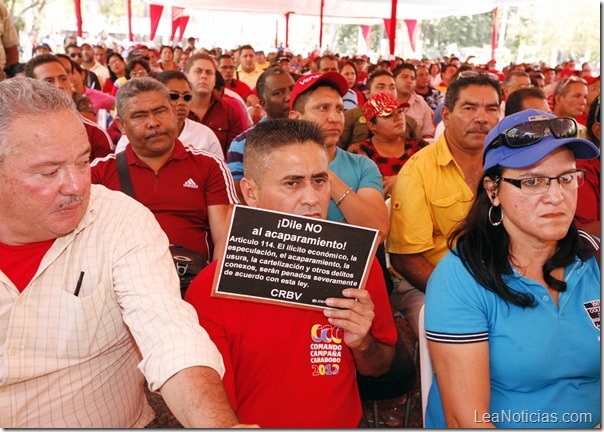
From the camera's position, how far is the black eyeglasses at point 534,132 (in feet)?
6.73

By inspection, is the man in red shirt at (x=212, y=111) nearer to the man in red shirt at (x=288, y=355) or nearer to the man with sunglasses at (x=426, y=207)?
the man with sunglasses at (x=426, y=207)

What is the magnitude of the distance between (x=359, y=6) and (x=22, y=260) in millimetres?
29652

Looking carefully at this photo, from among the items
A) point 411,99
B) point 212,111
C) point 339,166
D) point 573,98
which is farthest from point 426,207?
point 411,99

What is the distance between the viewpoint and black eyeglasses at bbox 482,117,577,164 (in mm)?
2053

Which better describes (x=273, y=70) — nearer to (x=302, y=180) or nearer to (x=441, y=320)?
(x=302, y=180)

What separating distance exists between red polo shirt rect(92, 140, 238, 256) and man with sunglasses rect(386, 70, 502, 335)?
1.07 meters

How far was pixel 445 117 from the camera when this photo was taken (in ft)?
12.8

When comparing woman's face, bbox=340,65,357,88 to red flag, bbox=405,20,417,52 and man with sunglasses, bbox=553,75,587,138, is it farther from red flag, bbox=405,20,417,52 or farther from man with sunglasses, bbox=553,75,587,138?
red flag, bbox=405,20,417,52

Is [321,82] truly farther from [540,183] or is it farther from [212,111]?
[212,111]

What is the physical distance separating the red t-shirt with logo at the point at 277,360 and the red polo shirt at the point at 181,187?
70.7 inches

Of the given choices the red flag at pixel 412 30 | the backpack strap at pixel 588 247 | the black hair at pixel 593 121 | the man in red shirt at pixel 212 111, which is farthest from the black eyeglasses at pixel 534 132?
the red flag at pixel 412 30

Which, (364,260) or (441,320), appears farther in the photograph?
(441,320)

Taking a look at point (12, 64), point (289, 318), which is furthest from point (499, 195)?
point (12, 64)

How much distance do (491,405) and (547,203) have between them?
69 centimetres
